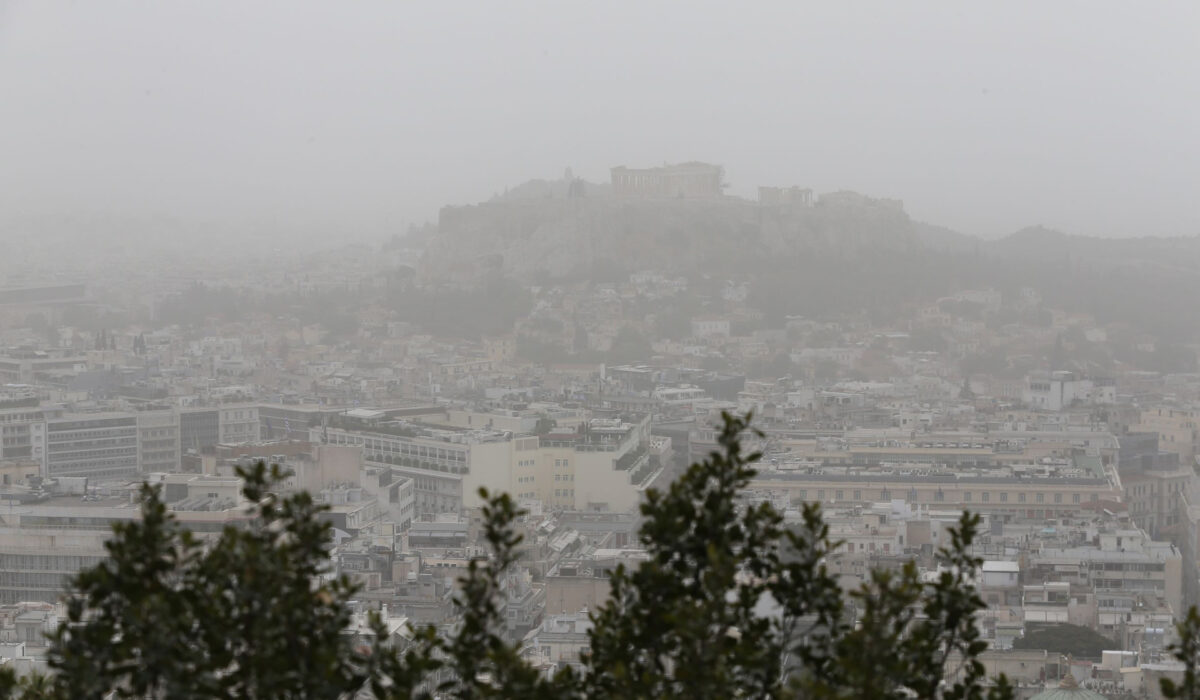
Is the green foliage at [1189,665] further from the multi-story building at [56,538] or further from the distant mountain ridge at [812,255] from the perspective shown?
the distant mountain ridge at [812,255]

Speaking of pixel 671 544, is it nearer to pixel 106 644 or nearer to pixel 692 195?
pixel 106 644

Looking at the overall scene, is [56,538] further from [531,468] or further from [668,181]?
[668,181]

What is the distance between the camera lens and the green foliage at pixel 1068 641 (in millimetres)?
12073

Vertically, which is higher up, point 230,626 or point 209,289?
point 209,289

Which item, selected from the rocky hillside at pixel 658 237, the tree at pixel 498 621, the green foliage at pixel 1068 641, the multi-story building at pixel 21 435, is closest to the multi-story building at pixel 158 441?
the multi-story building at pixel 21 435

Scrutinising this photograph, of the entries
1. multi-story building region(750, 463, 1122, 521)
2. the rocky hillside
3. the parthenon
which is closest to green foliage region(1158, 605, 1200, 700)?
multi-story building region(750, 463, 1122, 521)

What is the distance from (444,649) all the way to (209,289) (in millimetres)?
42944

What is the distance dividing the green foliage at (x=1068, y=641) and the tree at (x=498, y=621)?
893 cm

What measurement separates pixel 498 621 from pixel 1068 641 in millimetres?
9679

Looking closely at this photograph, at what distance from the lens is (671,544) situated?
327cm

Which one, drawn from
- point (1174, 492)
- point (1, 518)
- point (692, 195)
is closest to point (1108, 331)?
point (692, 195)

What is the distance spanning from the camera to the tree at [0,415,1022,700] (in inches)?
115

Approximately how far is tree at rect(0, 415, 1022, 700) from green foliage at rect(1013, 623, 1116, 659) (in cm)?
893

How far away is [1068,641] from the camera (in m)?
12.3
